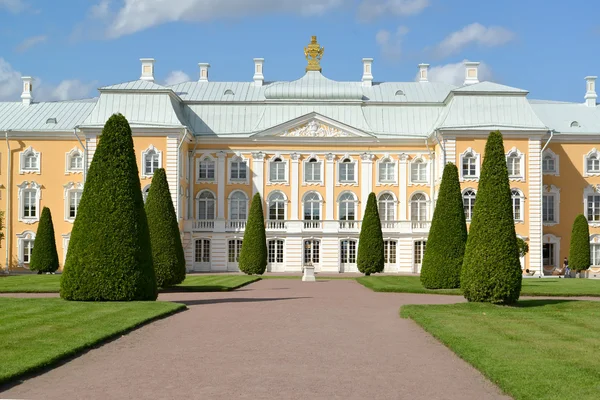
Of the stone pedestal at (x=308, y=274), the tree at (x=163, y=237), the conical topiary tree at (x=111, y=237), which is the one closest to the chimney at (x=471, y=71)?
the stone pedestal at (x=308, y=274)

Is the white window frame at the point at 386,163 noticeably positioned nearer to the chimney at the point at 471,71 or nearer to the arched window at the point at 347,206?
the arched window at the point at 347,206

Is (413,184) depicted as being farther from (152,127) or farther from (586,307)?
(586,307)

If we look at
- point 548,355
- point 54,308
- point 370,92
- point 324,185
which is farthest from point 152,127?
point 548,355

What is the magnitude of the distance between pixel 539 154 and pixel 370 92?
1169cm

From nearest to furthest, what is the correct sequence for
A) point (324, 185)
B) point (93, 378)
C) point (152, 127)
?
point (93, 378)
point (152, 127)
point (324, 185)

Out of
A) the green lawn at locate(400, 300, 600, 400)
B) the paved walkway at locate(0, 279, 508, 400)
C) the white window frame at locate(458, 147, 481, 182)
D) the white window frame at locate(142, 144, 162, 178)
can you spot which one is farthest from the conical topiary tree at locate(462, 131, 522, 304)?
the white window frame at locate(142, 144, 162, 178)

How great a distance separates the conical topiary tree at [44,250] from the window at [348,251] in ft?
53.3

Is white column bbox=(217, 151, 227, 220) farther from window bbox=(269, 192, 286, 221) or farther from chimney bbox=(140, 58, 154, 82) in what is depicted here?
chimney bbox=(140, 58, 154, 82)

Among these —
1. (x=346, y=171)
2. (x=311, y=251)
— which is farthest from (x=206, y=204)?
(x=346, y=171)

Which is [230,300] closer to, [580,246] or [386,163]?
[580,246]

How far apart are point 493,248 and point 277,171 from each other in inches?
1243

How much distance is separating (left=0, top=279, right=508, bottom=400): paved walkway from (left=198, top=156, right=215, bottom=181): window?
33.2 m

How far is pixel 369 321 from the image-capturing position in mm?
17828

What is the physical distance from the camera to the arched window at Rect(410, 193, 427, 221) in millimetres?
51281
